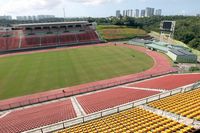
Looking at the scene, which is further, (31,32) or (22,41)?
(31,32)

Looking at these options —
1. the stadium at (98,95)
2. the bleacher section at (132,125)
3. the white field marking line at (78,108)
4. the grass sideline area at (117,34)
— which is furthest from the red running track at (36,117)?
the grass sideline area at (117,34)

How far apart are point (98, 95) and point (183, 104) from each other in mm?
13854

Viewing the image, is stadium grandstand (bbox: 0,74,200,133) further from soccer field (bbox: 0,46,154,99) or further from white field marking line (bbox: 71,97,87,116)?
soccer field (bbox: 0,46,154,99)

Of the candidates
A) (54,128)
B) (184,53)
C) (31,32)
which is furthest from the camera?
(31,32)

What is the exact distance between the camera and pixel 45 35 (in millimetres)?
78250

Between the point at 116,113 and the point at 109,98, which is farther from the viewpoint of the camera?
the point at 109,98

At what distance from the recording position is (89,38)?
80688 millimetres

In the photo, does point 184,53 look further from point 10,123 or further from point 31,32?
point 31,32

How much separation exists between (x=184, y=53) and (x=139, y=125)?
131 ft

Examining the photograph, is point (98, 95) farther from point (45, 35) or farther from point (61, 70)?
point (45, 35)

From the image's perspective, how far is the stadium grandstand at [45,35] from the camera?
70312 mm

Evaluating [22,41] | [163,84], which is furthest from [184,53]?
[22,41]

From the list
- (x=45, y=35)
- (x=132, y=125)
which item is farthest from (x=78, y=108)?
(x=45, y=35)

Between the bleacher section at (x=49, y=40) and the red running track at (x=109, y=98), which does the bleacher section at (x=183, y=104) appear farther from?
the bleacher section at (x=49, y=40)
